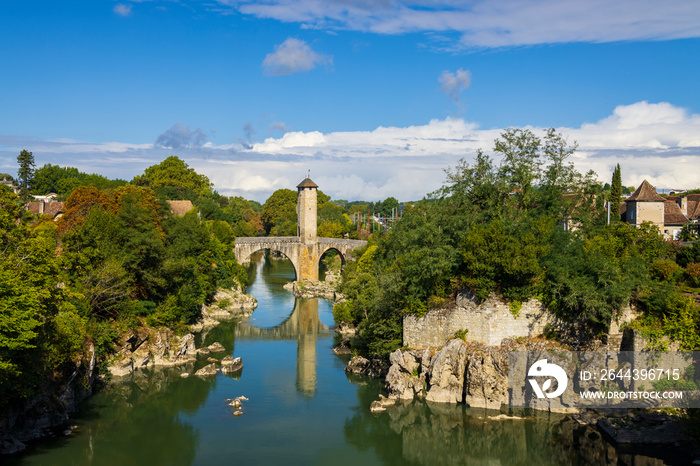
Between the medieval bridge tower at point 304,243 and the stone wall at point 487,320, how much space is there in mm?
32578

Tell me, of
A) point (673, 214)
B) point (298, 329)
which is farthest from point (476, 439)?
point (673, 214)

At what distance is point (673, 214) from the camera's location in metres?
38.6

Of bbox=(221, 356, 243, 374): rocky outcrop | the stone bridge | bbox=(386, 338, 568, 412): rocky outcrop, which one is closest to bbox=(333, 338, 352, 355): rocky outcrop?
bbox=(221, 356, 243, 374): rocky outcrop

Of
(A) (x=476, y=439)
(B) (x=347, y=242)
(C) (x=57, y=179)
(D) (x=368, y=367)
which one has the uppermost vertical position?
(C) (x=57, y=179)

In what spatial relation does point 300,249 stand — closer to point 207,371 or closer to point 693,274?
point 207,371

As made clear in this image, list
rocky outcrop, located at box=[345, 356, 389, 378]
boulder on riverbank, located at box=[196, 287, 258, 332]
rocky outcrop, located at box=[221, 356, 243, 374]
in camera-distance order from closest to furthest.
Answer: rocky outcrop, located at box=[345, 356, 389, 378] < rocky outcrop, located at box=[221, 356, 243, 374] < boulder on riverbank, located at box=[196, 287, 258, 332]

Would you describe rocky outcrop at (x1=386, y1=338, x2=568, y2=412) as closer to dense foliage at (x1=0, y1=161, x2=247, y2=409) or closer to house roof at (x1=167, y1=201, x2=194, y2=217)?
dense foliage at (x1=0, y1=161, x2=247, y2=409)

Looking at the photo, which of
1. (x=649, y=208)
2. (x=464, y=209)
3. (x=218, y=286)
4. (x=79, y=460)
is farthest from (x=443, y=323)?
(x=218, y=286)

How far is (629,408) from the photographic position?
20.8m

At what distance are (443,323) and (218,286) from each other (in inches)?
1066

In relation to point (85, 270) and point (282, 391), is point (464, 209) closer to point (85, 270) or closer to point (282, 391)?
point (282, 391)

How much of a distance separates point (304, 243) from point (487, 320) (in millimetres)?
35892

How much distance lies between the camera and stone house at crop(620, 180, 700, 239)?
119ft

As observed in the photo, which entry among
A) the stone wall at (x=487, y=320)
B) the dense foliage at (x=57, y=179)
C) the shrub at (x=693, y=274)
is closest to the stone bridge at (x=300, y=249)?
the dense foliage at (x=57, y=179)
